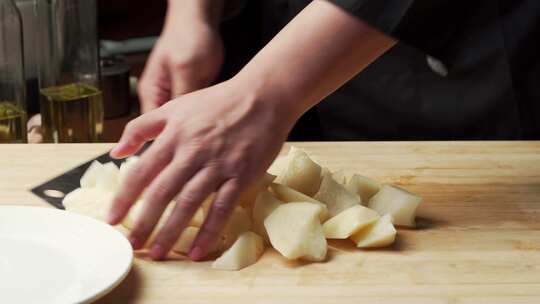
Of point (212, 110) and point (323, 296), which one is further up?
point (212, 110)

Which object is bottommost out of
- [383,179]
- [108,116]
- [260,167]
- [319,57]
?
[108,116]

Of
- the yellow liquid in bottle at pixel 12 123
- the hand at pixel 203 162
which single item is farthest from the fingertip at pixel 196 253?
the yellow liquid in bottle at pixel 12 123

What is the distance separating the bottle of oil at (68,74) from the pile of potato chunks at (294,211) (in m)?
0.32

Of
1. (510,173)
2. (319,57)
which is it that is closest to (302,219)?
(319,57)

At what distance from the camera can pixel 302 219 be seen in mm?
1116

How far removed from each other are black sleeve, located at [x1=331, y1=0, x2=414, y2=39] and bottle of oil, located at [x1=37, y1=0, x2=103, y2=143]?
60 cm

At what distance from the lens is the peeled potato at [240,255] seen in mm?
1090

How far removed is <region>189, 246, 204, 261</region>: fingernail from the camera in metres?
1.10

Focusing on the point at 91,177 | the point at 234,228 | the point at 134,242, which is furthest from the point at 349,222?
the point at 91,177

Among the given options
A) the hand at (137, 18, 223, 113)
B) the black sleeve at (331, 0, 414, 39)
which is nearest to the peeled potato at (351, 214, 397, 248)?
the black sleeve at (331, 0, 414, 39)

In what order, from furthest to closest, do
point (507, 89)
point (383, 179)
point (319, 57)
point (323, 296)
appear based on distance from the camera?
point (507, 89), point (383, 179), point (319, 57), point (323, 296)

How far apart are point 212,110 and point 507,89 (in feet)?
2.03

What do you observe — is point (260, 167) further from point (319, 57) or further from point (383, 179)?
point (383, 179)

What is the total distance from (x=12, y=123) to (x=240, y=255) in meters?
0.61
